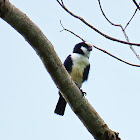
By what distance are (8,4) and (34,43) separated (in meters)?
0.29

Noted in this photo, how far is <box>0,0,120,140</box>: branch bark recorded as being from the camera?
200cm

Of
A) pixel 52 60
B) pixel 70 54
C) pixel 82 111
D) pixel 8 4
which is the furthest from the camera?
pixel 70 54

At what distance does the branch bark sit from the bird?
2.35 meters

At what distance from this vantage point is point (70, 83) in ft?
7.34

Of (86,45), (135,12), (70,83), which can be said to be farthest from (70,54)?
(70,83)

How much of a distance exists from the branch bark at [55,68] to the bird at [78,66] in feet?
7.72

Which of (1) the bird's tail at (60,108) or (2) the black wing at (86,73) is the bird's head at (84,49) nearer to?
(2) the black wing at (86,73)

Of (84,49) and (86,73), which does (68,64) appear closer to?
(86,73)

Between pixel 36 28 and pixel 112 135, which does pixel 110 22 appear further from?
pixel 112 135

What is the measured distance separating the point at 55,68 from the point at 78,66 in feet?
9.20

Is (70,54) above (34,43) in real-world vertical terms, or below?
above

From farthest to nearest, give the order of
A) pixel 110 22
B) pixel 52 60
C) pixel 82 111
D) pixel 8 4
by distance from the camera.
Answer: pixel 110 22, pixel 82 111, pixel 52 60, pixel 8 4

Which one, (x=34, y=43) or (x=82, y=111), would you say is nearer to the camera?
(x=34, y=43)

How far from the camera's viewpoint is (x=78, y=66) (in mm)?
4953
